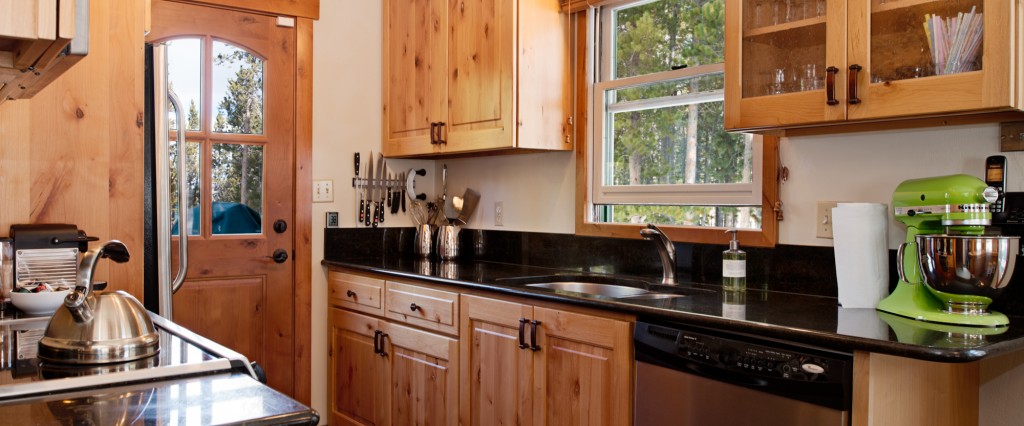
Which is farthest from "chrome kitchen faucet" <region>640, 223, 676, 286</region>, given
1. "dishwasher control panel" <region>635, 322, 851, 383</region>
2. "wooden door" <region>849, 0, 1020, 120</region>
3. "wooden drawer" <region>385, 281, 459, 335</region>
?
"wooden door" <region>849, 0, 1020, 120</region>

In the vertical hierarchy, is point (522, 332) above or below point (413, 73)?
below

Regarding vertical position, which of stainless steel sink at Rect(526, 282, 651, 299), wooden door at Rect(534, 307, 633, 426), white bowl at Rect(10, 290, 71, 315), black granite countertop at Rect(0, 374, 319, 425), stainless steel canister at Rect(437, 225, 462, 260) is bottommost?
wooden door at Rect(534, 307, 633, 426)

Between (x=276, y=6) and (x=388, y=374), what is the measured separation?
1.71 meters

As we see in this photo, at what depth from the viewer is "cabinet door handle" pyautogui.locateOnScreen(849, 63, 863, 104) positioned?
6.29ft

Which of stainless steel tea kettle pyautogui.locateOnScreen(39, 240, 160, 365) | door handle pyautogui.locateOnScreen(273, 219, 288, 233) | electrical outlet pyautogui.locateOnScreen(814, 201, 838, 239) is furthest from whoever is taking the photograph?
door handle pyautogui.locateOnScreen(273, 219, 288, 233)

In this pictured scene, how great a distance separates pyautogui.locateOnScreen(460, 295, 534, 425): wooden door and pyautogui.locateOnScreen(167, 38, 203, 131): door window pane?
4.91 ft

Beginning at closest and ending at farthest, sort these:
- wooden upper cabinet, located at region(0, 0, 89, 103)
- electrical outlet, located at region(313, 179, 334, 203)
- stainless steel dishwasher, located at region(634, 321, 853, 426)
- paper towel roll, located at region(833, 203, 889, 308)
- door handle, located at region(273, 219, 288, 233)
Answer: wooden upper cabinet, located at region(0, 0, 89, 103) → stainless steel dishwasher, located at region(634, 321, 853, 426) → paper towel roll, located at region(833, 203, 889, 308) → door handle, located at region(273, 219, 288, 233) → electrical outlet, located at region(313, 179, 334, 203)

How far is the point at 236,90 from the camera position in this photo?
3389mm

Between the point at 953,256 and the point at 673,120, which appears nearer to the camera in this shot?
the point at 953,256

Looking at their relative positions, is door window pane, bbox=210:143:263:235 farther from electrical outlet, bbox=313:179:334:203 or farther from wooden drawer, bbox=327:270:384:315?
wooden drawer, bbox=327:270:384:315

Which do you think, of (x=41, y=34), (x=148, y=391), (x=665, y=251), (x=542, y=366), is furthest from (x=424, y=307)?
(x=41, y=34)

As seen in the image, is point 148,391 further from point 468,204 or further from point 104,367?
point 468,204

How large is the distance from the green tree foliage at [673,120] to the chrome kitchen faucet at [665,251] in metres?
0.21

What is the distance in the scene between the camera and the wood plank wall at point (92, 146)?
1.90 meters
